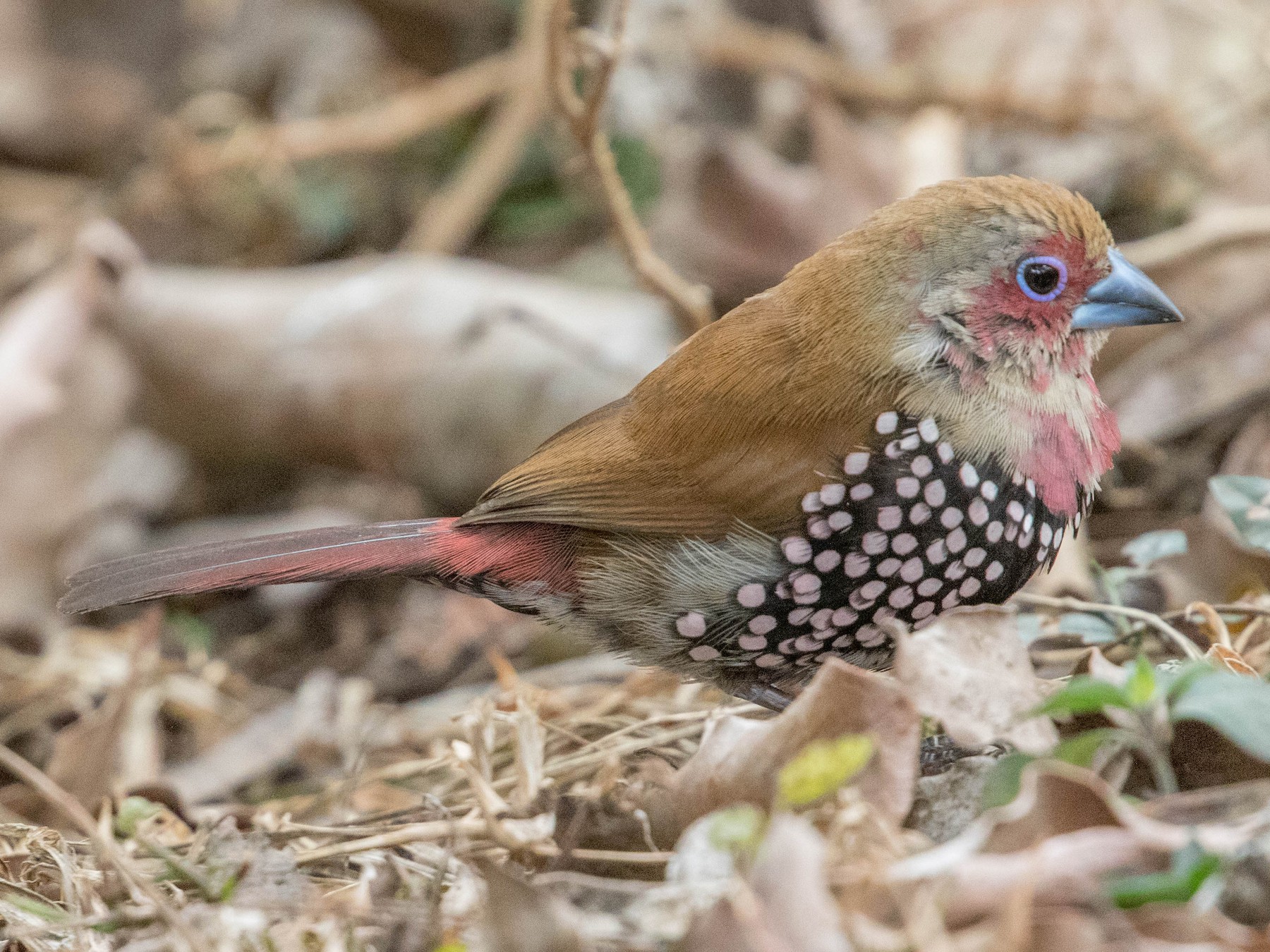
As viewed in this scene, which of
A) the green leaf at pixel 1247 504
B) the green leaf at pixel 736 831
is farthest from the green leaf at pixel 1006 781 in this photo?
the green leaf at pixel 1247 504

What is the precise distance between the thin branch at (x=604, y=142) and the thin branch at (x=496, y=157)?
193 centimetres

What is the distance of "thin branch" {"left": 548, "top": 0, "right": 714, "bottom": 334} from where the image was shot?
3.23 metres

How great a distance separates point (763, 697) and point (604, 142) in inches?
62.7

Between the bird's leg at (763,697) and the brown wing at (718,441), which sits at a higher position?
the brown wing at (718,441)

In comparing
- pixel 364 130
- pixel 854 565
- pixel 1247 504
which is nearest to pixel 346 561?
pixel 854 565

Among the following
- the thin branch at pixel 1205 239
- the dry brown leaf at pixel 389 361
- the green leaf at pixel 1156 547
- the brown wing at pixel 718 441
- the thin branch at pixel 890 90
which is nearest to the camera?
the brown wing at pixel 718 441

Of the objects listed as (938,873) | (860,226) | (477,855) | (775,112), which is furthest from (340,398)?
(938,873)

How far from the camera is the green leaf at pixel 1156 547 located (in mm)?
2643

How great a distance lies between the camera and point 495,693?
3.37m

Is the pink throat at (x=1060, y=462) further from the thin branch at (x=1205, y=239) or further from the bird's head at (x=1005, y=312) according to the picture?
the thin branch at (x=1205, y=239)

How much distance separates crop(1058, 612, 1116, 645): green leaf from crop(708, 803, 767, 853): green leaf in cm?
113

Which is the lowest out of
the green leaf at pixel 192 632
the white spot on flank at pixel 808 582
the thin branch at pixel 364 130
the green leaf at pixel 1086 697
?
the green leaf at pixel 192 632

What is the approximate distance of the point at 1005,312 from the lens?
251 centimetres

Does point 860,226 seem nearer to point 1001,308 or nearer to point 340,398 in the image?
point 1001,308
